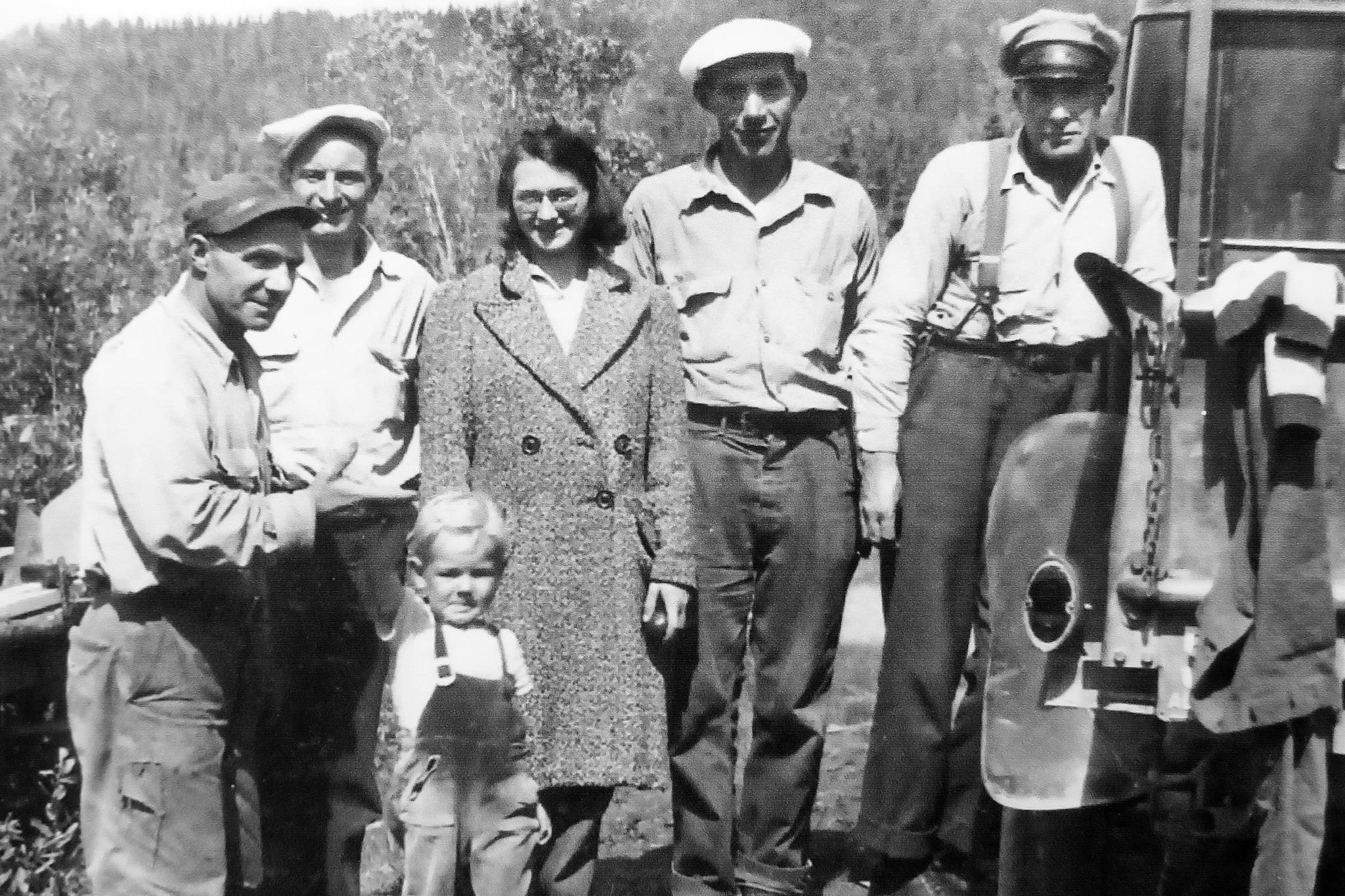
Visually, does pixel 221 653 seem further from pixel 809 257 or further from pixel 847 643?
pixel 847 643

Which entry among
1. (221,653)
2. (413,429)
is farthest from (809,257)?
(221,653)

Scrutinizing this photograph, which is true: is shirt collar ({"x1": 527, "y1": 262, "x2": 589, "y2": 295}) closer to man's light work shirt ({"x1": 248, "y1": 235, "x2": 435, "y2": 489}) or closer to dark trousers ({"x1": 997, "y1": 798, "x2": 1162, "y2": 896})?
man's light work shirt ({"x1": 248, "y1": 235, "x2": 435, "y2": 489})

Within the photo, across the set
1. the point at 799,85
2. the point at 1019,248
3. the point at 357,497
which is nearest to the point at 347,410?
the point at 357,497

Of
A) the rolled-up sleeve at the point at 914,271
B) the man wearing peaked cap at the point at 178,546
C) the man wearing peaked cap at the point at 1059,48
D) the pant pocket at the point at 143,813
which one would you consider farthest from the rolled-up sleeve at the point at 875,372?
the pant pocket at the point at 143,813

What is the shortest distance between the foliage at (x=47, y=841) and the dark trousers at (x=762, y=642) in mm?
1619

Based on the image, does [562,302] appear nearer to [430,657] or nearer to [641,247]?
[641,247]

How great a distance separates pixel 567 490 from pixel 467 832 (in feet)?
2.52

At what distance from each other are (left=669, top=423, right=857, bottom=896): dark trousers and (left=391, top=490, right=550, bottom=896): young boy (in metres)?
0.71

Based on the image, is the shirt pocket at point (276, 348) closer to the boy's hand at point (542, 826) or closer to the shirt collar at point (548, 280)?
the shirt collar at point (548, 280)

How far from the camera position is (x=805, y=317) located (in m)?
4.43

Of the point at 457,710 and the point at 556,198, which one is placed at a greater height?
the point at 556,198

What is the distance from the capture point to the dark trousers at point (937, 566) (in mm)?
4426

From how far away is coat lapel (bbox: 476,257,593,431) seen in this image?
3.91 metres

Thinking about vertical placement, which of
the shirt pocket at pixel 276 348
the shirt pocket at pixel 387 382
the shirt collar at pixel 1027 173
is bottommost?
the shirt pocket at pixel 387 382
